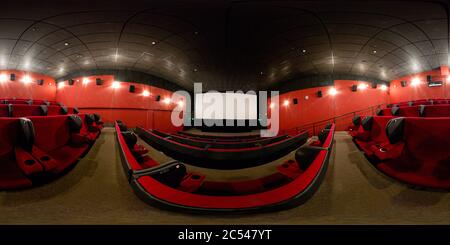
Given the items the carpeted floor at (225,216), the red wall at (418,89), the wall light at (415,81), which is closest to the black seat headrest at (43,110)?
the carpeted floor at (225,216)

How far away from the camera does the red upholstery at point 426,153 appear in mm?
802

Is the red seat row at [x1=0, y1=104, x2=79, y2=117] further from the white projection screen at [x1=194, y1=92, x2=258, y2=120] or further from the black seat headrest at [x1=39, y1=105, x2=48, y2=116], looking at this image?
the white projection screen at [x1=194, y1=92, x2=258, y2=120]

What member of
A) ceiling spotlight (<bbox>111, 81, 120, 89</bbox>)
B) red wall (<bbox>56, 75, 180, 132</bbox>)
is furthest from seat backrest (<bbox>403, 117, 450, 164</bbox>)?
ceiling spotlight (<bbox>111, 81, 120, 89</bbox>)

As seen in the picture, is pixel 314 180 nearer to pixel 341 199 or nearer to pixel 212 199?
pixel 341 199

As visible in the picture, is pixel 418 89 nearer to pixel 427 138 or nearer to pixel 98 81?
pixel 427 138

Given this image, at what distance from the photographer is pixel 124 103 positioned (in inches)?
57.0

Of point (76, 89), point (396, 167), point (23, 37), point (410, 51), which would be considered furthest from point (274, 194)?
point (23, 37)

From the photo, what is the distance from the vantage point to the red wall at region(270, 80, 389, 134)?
1.32 meters

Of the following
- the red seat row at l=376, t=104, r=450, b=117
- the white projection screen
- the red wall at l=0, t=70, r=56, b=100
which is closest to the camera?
the white projection screen

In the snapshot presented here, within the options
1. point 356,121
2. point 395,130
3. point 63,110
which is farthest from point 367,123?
point 63,110

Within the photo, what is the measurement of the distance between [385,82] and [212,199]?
2.12 m

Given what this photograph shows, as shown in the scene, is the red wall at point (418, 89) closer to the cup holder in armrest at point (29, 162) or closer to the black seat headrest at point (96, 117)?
the cup holder in armrest at point (29, 162)

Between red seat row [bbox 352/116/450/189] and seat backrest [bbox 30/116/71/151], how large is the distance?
2271 mm

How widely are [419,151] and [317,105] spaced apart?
654 mm
